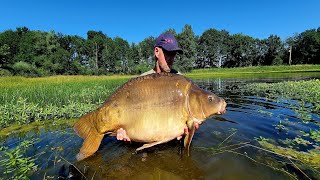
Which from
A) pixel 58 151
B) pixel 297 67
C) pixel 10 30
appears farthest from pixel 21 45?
pixel 58 151

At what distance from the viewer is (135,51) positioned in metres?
73.0

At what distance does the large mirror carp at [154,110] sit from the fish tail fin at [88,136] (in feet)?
0.05

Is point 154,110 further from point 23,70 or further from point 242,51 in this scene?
point 242,51

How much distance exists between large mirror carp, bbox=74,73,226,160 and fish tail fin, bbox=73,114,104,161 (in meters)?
0.01

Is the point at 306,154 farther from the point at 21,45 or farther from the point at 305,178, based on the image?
the point at 21,45

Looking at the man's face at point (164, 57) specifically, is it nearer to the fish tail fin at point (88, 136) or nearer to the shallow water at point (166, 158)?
the shallow water at point (166, 158)

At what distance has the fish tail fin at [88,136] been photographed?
353 cm

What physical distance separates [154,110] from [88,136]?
40.2 inches

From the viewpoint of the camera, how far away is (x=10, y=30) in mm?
68500

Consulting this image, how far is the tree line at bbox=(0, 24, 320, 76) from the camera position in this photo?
57625 mm

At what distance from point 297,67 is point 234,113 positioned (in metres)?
52.4

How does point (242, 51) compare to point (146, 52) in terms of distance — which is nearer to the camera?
point (146, 52)

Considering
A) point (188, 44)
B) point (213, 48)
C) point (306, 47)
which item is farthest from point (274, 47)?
point (188, 44)

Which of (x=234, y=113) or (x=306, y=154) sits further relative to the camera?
(x=234, y=113)
